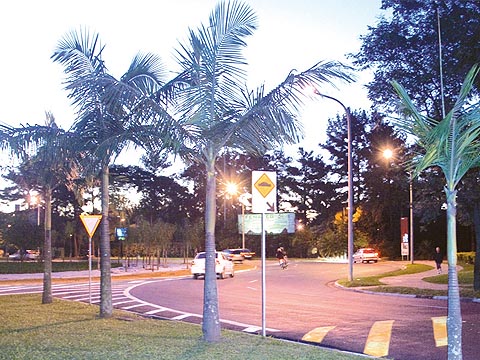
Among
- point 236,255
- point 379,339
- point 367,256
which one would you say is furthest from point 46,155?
point 367,256

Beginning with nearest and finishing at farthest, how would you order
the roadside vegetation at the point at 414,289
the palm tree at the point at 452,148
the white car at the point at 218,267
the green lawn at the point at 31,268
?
the palm tree at the point at 452,148
the roadside vegetation at the point at 414,289
the white car at the point at 218,267
the green lawn at the point at 31,268

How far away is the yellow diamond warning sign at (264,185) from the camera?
1265cm

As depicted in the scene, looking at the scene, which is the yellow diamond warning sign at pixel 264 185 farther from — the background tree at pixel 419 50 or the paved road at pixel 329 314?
the background tree at pixel 419 50

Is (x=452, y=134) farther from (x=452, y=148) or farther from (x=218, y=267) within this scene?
(x=218, y=267)

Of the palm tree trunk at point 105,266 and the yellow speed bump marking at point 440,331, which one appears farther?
the palm tree trunk at point 105,266

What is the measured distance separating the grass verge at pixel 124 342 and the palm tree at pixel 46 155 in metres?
3.73

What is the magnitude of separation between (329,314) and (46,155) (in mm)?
8537

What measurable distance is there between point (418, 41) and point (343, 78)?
1226 cm

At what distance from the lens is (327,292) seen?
1040 inches

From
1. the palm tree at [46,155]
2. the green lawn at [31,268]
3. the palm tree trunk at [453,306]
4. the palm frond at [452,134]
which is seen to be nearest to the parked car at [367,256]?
the green lawn at [31,268]

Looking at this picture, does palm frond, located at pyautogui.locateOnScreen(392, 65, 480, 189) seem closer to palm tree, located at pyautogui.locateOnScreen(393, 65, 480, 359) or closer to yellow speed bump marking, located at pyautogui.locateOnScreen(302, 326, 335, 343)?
palm tree, located at pyautogui.locateOnScreen(393, 65, 480, 359)

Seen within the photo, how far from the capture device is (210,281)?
→ 11.4 meters

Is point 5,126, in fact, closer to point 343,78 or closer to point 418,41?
point 343,78

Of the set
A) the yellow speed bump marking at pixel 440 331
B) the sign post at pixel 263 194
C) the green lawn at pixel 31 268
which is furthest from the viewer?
the green lawn at pixel 31 268
